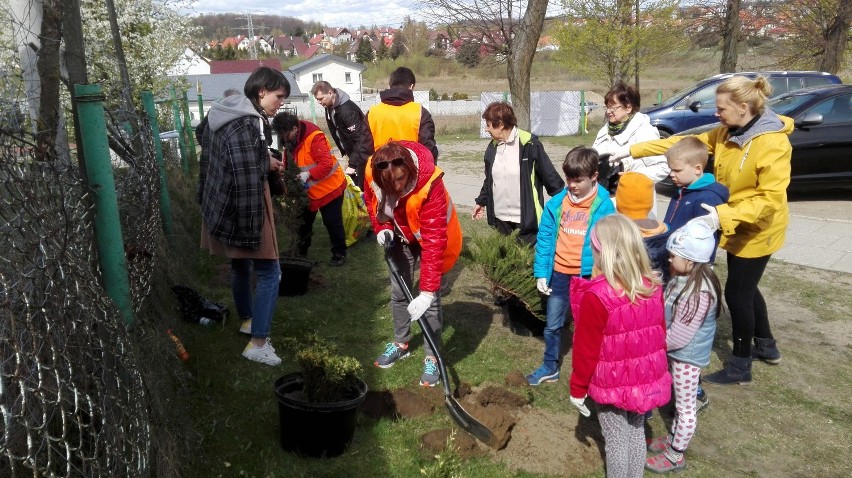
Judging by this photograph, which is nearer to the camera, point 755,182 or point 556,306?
point 755,182

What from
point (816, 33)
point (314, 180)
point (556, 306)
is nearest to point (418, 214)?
point (556, 306)

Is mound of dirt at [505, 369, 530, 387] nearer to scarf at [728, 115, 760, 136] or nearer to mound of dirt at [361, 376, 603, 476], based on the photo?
mound of dirt at [361, 376, 603, 476]

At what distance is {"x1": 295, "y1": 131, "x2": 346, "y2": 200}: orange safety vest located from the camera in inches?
270

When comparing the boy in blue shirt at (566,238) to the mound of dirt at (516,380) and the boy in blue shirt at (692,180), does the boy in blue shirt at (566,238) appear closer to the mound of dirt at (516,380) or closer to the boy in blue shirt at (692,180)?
the mound of dirt at (516,380)

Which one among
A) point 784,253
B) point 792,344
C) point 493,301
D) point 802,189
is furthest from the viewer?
point 802,189

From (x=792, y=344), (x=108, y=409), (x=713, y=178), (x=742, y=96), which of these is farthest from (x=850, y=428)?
(x=108, y=409)

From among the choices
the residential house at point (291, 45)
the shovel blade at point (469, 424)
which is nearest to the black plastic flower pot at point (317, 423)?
the shovel blade at point (469, 424)

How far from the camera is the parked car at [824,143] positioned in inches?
405

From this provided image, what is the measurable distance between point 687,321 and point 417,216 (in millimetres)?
1591

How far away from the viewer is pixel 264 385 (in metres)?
4.39

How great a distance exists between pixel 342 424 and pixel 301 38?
134 m

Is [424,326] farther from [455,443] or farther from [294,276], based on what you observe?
[294,276]

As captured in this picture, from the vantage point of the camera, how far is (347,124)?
22.8ft

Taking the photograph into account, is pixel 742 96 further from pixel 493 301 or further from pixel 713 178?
pixel 493 301
